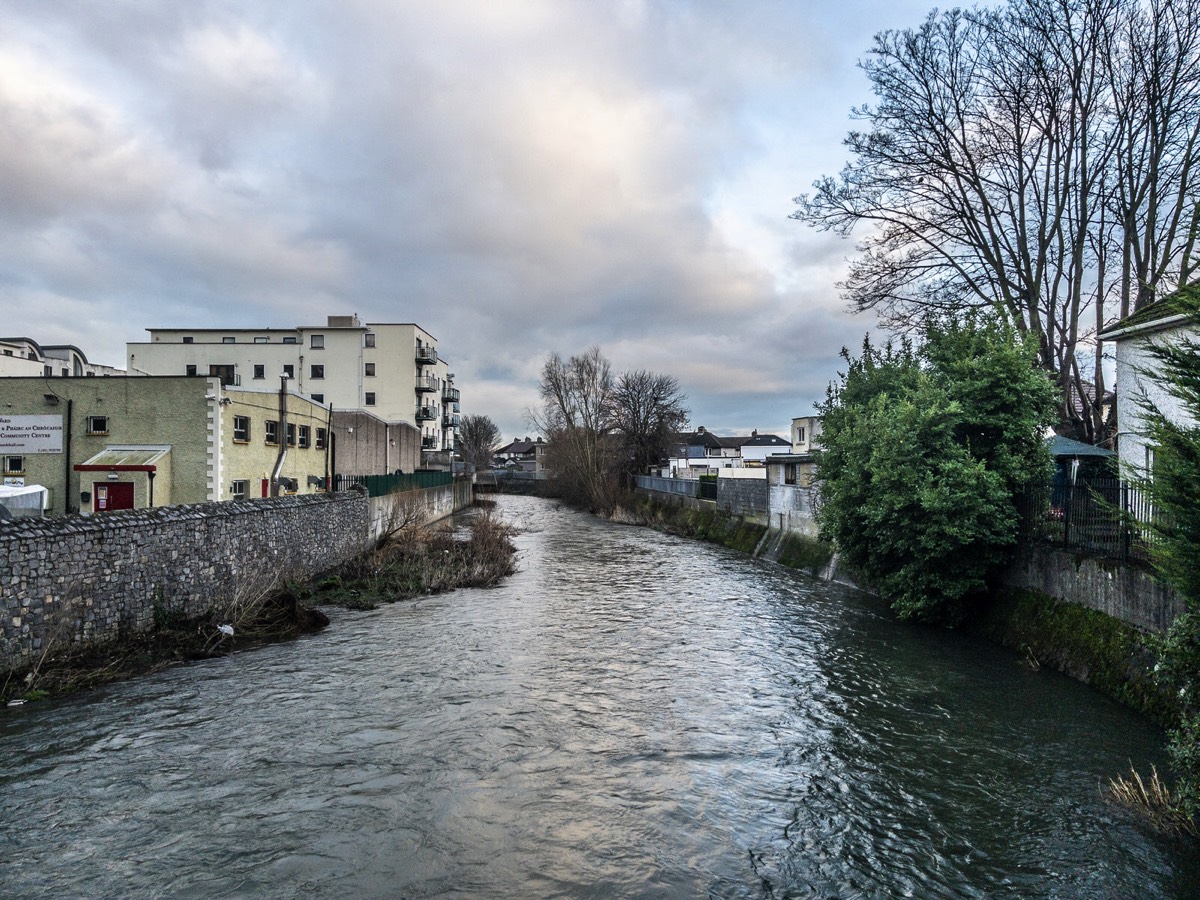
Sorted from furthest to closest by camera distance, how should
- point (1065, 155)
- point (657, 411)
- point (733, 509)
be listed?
point (657, 411) < point (733, 509) < point (1065, 155)

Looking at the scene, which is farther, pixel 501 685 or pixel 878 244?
pixel 878 244

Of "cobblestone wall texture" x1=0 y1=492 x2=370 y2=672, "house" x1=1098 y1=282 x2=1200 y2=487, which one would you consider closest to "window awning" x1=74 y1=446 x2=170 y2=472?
"cobblestone wall texture" x1=0 y1=492 x2=370 y2=672

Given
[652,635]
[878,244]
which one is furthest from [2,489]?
[878,244]

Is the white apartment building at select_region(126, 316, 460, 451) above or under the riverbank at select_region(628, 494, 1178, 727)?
above

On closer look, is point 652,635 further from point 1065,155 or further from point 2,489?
point 1065,155

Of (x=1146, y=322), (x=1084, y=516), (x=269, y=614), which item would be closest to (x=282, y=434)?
(x=269, y=614)

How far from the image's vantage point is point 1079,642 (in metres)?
11.8

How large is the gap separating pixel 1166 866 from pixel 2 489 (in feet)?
69.8

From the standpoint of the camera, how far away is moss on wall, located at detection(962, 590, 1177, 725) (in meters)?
9.90

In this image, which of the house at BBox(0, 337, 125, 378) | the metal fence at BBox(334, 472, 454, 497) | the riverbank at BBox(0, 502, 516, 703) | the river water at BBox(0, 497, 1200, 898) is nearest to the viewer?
the river water at BBox(0, 497, 1200, 898)

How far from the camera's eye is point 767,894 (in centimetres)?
605

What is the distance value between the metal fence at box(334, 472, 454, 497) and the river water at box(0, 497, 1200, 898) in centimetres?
1574

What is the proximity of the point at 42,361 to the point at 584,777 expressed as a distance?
5084 centimetres

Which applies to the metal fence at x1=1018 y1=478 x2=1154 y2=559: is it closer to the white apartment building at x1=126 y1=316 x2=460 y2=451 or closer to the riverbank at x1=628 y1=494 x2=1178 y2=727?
the riverbank at x1=628 y1=494 x2=1178 y2=727
